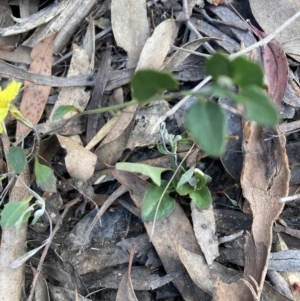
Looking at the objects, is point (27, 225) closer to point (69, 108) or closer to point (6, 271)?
point (6, 271)

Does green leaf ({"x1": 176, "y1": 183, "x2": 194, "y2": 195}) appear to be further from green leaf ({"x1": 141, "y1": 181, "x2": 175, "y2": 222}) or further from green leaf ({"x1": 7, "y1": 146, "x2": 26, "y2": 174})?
green leaf ({"x1": 7, "y1": 146, "x2": 26, "y2": 174})

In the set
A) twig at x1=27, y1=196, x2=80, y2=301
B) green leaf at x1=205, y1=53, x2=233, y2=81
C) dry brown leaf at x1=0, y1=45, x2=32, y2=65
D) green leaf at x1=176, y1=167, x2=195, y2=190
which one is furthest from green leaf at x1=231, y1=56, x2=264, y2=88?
dry brown leaf at x1=0, y1=45, x2=32, y2=65

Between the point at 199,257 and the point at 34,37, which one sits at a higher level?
the point at 34,37

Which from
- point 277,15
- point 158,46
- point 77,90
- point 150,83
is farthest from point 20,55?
point 150,83

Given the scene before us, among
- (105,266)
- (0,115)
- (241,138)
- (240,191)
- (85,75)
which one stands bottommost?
(105,266)

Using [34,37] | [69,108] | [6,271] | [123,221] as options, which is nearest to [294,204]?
[123,221]
